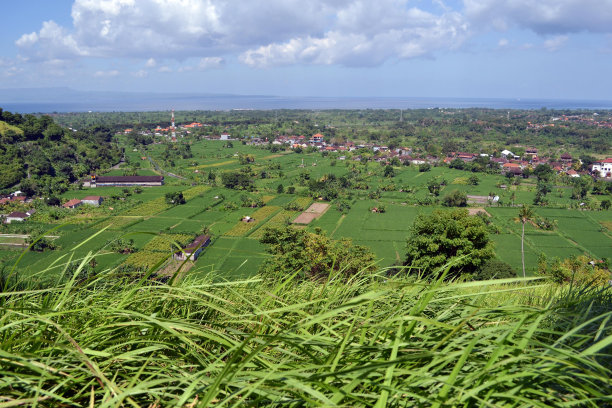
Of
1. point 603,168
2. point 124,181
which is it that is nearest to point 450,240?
point 124,181

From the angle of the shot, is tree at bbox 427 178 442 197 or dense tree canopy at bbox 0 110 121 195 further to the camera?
dense tree canopy at bbox 0 110 121 195

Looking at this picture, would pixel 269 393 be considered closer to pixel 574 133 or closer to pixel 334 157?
pixel 334 157

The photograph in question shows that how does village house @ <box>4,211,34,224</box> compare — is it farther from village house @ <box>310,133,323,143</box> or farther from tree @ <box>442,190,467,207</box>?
village house @ <box>310,133,323,143</box>

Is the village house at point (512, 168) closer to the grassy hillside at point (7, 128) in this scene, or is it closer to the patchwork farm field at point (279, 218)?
the patchwork farm field at point (279, 218)

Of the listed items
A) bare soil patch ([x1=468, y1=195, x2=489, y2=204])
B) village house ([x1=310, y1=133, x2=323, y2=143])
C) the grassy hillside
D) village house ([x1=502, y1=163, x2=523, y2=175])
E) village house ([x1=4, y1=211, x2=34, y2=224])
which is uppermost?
the grassy hillside

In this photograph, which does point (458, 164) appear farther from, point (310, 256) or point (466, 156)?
point (310, 256)

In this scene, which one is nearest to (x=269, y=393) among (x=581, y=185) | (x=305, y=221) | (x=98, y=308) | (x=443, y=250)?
(x=98, y=308)

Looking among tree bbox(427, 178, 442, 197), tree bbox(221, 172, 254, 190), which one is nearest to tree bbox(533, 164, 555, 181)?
tree bbox(427, 178, 442, 197)
